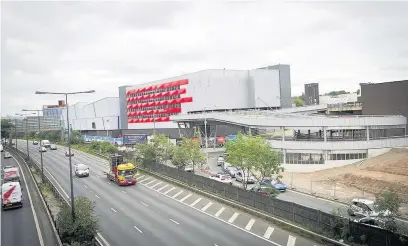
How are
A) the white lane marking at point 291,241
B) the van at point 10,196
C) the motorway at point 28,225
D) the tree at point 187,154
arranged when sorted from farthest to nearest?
the tree at point 187,154, the van at point 10,196, the motorway at point 28,225, the white lane marking at point 291,241

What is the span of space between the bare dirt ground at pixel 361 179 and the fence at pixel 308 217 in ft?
32.6

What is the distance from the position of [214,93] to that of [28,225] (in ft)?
240

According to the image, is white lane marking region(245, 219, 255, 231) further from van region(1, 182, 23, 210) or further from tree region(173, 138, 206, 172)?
van region(1, 182, 23, 210)

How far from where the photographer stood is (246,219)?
31.2 m

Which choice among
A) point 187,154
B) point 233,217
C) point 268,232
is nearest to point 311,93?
point 187,154

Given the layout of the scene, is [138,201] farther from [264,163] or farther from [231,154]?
[264,163]

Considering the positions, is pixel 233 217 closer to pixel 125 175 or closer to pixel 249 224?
pixel 249 224

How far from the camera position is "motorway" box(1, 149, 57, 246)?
2783cm

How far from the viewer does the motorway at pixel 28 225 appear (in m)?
27.8

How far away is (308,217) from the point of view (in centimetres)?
2673

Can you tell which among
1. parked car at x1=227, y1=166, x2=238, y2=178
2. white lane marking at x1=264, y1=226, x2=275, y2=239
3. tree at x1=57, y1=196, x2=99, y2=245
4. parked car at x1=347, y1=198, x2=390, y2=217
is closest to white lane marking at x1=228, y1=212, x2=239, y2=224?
white lane marking at x1=264, y1=226, x2=275, y2=239

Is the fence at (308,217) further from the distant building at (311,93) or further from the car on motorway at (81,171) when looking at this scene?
the distant building at (311,93)

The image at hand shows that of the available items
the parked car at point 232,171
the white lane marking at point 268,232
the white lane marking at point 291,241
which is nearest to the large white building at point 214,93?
the parked car at point 232,171

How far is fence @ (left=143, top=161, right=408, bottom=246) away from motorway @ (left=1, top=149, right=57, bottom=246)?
17.1 meters
